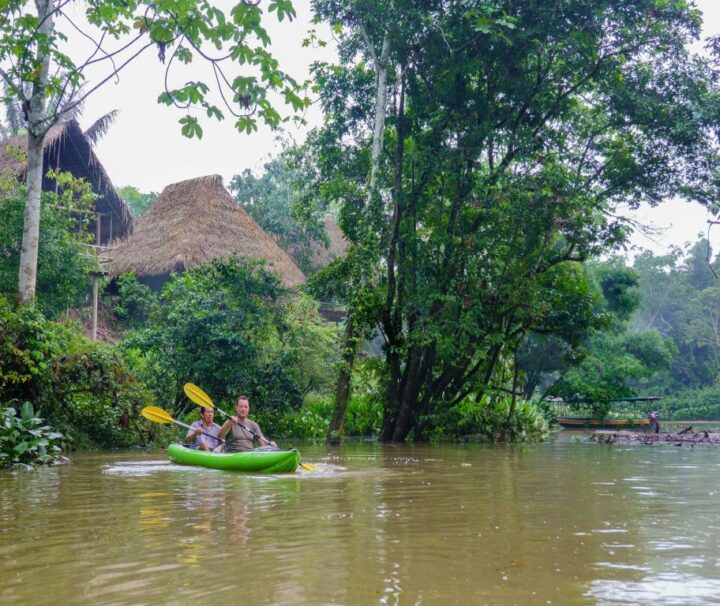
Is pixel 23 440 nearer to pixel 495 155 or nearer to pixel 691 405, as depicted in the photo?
pixel 495 155

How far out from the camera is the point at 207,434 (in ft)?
35.7

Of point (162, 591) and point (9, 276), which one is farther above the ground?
point (9, 276)

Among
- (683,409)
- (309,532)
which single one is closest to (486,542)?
(309,532)

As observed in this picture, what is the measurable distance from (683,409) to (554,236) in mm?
28104

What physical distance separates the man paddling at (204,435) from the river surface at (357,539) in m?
2.00

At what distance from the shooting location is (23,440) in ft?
33.2

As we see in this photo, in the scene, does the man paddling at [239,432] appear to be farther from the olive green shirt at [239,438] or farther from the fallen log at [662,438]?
the fallen log at [662,438]

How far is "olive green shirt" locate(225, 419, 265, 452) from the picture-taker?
11305 millimetres

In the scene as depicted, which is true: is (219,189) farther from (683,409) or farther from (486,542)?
(683,409)

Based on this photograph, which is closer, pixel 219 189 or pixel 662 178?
pixel 662 178

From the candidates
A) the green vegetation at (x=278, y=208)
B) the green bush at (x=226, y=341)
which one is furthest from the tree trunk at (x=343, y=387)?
the green vegetation at (x=278, y=208)

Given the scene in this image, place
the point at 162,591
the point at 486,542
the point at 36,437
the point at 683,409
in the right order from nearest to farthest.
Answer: the point at 162,591 < the point at 486,542 < the point at 36,437 < the point at 683,409

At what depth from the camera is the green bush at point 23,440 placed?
31.9ft

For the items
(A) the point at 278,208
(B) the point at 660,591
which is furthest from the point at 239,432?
(A) the point at 278,208
